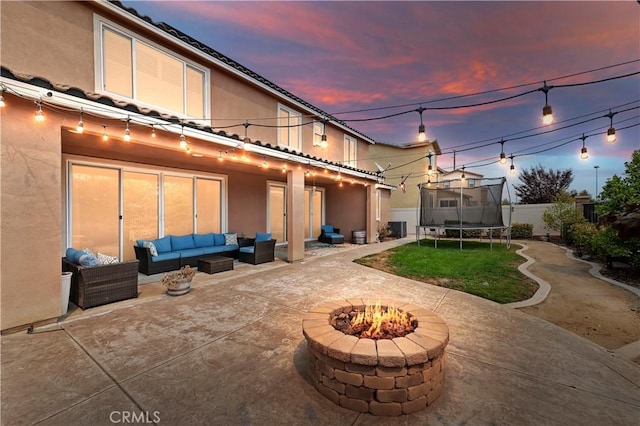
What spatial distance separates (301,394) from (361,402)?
551 millimetres

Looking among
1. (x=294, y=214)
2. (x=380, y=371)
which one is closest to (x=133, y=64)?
(x=294, y=214)

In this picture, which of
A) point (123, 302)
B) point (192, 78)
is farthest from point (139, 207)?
point (192, 78)

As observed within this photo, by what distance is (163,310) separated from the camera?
426 centimetres

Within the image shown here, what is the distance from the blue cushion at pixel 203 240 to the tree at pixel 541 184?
80.1ft

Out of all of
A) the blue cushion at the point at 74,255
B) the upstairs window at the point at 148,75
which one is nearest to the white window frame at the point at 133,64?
the upstairs window at the point at 148,75

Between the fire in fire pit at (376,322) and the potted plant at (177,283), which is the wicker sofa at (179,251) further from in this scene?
the fire in fire pit at (376,322)

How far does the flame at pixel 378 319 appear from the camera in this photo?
8.79 ft

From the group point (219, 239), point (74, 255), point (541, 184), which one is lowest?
point (219, 239)

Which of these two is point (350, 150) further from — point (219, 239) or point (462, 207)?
point (219, 239)

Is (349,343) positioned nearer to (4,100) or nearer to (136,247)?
(4,100)

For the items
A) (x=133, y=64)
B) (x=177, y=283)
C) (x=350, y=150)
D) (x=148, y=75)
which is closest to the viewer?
(x=177, y=283)

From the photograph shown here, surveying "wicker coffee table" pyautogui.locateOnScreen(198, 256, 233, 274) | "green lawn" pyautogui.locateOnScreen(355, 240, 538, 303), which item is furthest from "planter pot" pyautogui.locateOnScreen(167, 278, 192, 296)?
"green lawn" pyautogui.locateOnScreen(355, 240, 538, 303)

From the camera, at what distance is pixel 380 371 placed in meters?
2.08
